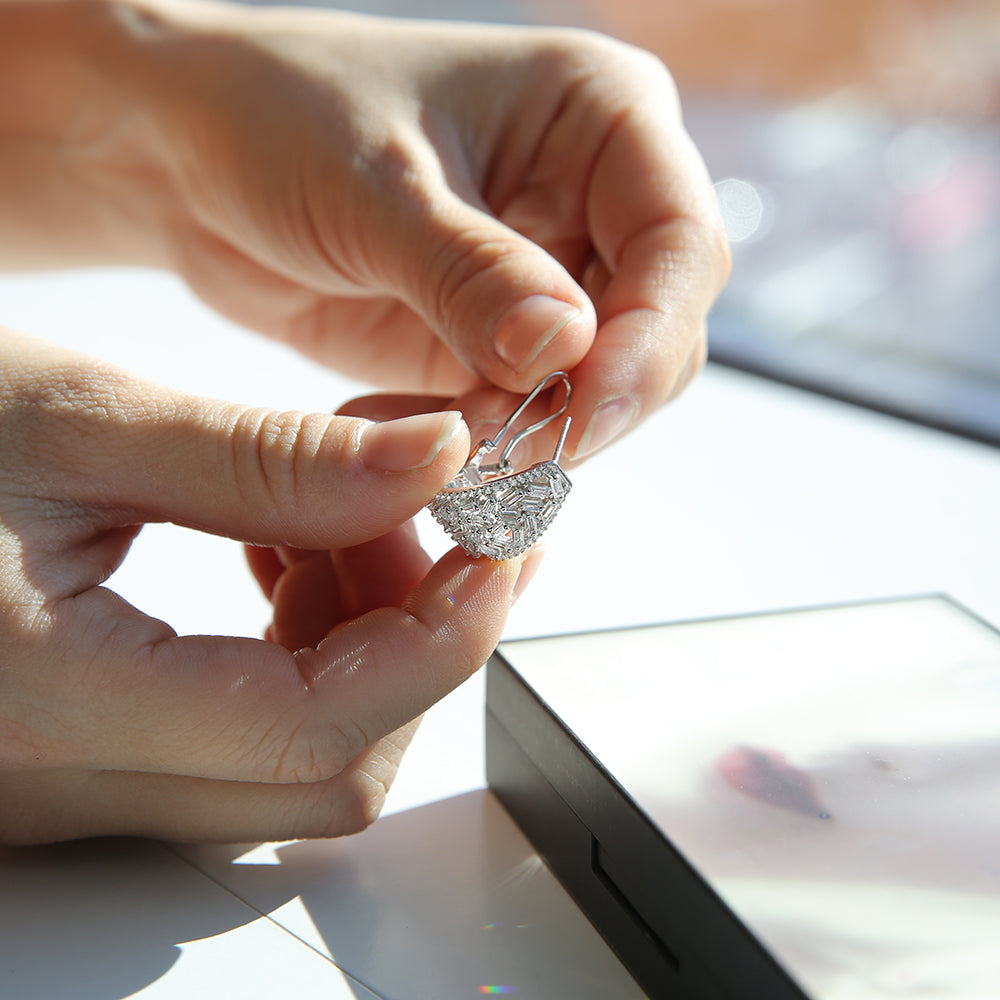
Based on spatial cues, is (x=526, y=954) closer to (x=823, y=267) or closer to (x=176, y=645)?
(x=176, y=645)

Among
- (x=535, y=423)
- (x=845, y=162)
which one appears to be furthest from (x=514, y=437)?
(x=845, y=162)

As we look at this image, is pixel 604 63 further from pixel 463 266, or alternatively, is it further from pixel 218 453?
pixel 218 453

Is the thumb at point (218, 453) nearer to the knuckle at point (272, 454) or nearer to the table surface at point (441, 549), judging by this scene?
the knuckle at point (272, 454)

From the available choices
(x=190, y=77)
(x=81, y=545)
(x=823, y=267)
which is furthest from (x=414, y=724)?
(x=823, y=267)

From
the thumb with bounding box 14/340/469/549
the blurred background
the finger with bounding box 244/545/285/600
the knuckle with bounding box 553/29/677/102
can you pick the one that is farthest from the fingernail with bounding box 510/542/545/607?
the blurred background

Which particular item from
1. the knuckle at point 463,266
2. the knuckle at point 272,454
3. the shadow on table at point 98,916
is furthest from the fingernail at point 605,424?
the shadow on table at point 98,916

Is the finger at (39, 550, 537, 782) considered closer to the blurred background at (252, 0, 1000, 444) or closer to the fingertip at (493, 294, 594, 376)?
the fingertip at (493, 294, 594, 376)
